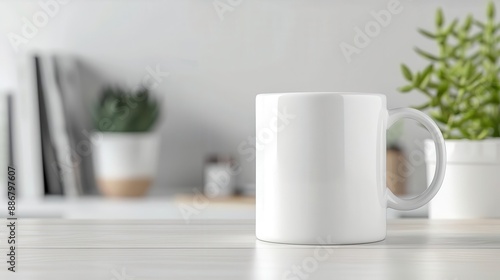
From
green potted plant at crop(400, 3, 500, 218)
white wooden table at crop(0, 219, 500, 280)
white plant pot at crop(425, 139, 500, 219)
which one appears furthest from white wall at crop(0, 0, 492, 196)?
white wooden table at crop(0, 219, 500, 280)

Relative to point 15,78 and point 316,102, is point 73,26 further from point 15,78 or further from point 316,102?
point 316,102

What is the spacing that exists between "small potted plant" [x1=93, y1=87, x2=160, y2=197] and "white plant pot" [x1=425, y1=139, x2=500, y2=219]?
1.56 metres

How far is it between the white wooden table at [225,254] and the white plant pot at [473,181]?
94mm

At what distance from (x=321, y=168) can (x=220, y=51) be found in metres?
1.96

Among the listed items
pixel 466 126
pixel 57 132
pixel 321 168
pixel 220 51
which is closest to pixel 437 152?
pixel 321 168

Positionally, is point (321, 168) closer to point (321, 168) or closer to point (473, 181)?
point (321, 168)

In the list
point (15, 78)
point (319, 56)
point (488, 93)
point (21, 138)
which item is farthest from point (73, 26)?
point (488, 93)

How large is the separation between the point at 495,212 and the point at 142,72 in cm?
185

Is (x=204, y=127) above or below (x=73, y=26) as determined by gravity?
below

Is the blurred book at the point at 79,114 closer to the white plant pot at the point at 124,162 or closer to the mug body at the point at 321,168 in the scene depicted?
the white plant pot at the point at 124,162

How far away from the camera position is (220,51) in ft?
8.08

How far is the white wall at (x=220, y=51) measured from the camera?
8.01 ft

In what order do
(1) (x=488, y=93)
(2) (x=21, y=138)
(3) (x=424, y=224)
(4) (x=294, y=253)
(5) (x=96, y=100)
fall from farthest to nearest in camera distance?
(5) (x=96, y=100), (2) (x=21, y=138), (1) (x=488, y=93), (3) (x=424, y=224), (4) (x=294, y=253)

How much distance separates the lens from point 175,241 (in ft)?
1.80
